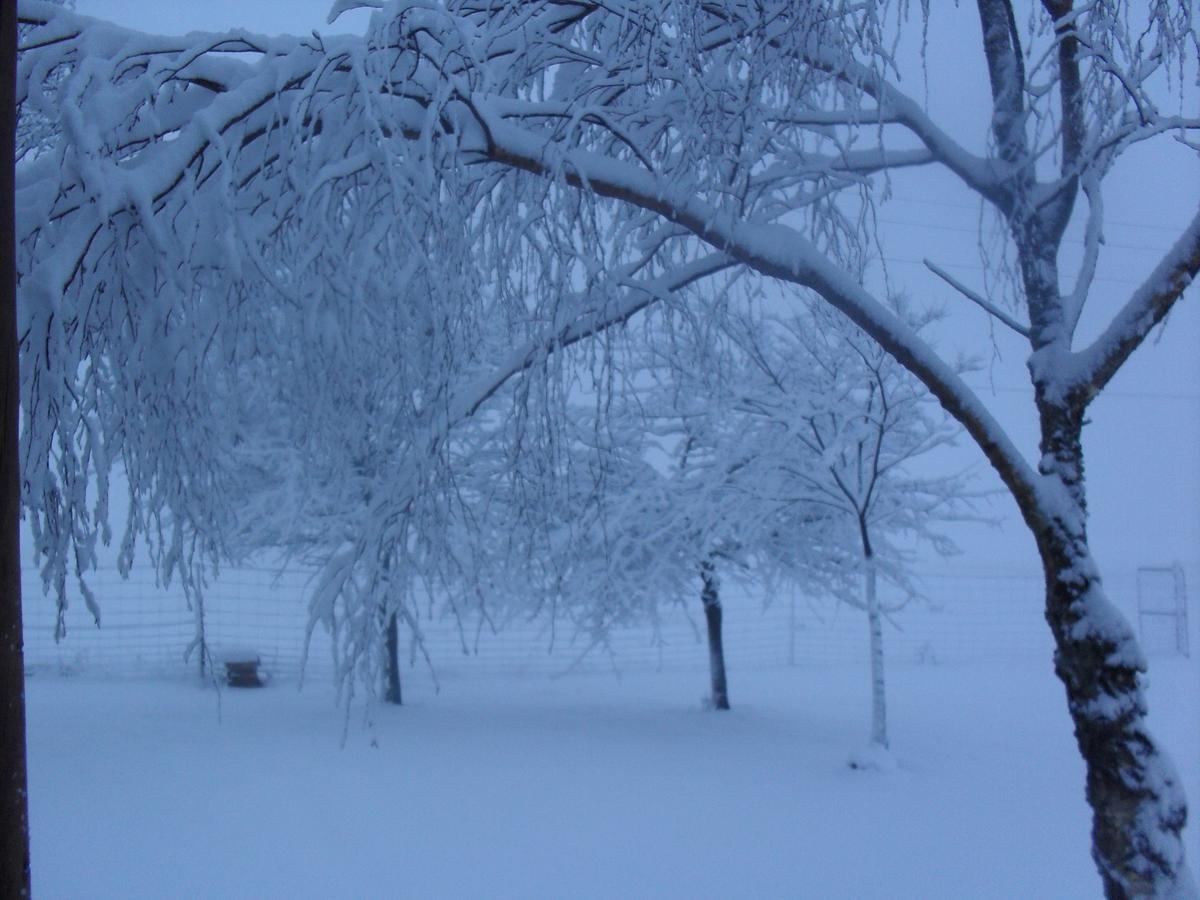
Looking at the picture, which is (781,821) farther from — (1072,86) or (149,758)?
(149,758)

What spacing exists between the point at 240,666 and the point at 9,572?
41.7 feet

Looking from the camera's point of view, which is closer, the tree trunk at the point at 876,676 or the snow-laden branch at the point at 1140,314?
the snow-laden branch at the point at 1140,314

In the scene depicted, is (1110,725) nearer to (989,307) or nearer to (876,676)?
(989,307)

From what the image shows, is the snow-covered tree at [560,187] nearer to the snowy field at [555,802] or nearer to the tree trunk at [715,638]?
the snowy field at [555,802]

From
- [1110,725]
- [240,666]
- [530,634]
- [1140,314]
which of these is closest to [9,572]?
[1110,725]

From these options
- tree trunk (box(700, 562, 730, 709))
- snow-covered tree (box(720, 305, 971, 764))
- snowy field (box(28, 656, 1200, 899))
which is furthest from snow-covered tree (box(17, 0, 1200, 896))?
tree trunk (box(700, 562, 730, 709))

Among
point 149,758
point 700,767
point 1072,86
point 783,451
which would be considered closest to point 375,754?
point 149,758

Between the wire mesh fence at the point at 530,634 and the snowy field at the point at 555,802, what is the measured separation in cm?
361

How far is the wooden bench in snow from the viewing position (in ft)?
46.2

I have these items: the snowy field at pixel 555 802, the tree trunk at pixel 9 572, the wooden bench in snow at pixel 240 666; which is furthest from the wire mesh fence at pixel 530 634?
the tree trunk at pixel 9 572

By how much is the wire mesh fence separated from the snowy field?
361cm

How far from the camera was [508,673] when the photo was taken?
16.7m

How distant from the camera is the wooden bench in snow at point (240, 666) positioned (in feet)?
46.2

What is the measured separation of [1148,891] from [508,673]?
13757mm
